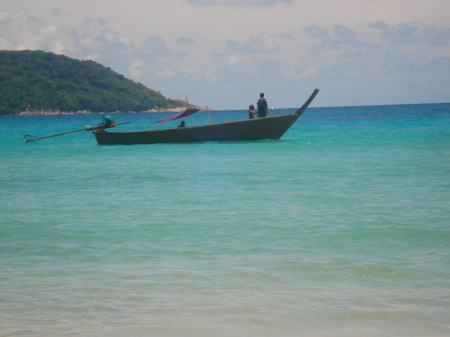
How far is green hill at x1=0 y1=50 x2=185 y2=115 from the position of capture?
446 ft

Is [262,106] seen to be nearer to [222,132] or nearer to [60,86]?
[222,132]

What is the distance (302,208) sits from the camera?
946cm

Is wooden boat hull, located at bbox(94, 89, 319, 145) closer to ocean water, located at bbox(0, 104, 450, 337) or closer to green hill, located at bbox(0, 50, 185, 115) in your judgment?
ocean water, located at bbox(0, 104, 450, 337)

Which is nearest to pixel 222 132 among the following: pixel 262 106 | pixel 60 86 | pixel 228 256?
pixel 262 106

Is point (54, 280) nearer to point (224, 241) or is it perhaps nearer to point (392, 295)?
point (224, 241)

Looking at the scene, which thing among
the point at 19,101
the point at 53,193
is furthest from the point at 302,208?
the point at 19,101

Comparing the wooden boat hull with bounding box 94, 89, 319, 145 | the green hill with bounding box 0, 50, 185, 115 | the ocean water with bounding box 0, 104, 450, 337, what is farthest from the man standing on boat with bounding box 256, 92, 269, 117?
the green hill with bounding box 0, 50, 185, 115

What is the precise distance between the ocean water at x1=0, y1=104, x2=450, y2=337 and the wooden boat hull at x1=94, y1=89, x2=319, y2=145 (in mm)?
9762

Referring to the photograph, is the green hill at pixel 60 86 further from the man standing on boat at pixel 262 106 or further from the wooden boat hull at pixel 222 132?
the man standing on boat at pixel 262 106

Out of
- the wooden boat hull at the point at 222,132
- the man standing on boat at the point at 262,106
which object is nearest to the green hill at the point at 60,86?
the wooden boat hull at the point at 222,132

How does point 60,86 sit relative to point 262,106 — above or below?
above

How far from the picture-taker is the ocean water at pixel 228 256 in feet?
13.9

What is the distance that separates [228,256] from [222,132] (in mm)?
18277

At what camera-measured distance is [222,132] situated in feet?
80.2
